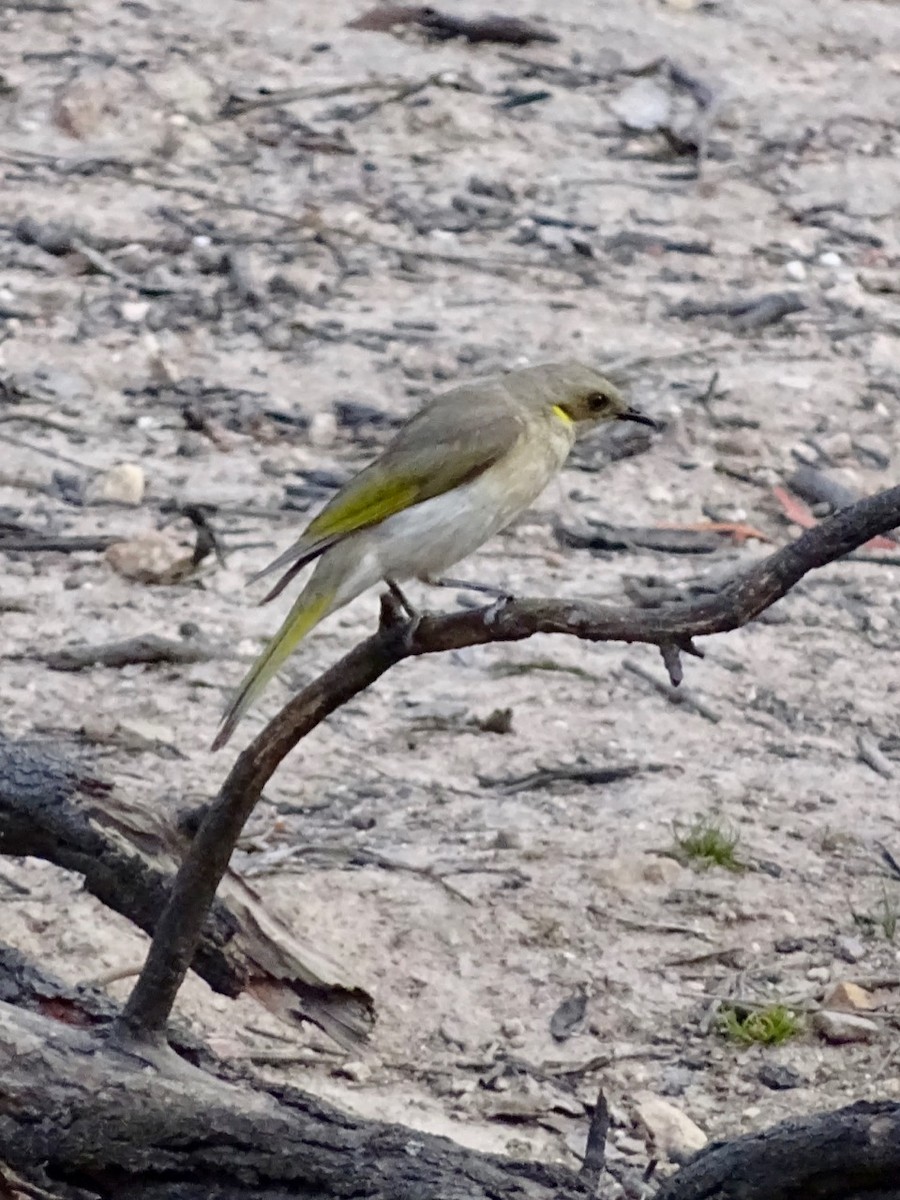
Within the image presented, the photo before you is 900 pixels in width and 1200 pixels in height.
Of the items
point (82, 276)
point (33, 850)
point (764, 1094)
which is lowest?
point (82, 276)

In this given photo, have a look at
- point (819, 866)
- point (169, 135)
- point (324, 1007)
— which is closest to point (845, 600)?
point (819, 866)

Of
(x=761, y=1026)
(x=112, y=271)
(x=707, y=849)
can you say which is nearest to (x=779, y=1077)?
(x=761, y=1026)

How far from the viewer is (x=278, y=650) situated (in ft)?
14.0

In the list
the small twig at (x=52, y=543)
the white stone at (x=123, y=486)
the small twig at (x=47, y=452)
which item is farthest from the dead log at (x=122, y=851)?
the small twig at (x=47, y=452)

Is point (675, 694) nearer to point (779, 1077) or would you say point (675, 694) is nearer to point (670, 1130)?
point (779, 1077)

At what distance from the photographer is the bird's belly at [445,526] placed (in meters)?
4.63

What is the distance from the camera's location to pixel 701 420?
901 cm

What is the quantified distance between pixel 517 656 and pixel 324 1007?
2.50m

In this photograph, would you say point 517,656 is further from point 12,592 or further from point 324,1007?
point 324,1007

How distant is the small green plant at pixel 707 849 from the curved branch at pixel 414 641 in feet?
7.04

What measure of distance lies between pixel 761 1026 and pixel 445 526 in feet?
5.02

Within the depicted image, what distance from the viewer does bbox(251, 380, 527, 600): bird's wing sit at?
4680 mm

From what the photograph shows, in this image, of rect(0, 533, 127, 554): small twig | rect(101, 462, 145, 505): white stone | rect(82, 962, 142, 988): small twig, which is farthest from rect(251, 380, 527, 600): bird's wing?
rect(101, 462, 145, 505): white stone

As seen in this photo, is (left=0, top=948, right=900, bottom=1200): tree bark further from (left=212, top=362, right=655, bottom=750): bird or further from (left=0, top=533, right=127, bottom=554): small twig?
(left=0, top=533, right=127, bottom=554): small twig
